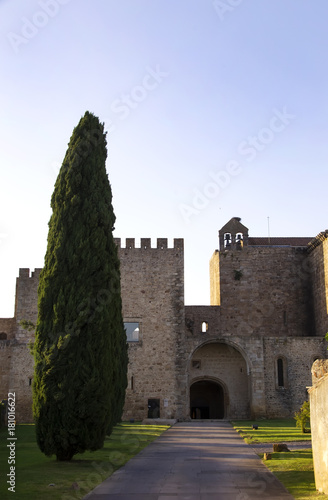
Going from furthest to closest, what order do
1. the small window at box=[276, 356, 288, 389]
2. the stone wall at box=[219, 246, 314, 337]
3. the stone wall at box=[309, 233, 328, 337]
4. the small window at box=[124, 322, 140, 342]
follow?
the stone wall at box=[219, 246, 314, 337], the stone wall at box=[309, 233, 328, 337], the small window at box=[124, 322, 140, 342], the small window at box=[276, 356, 288, 389]

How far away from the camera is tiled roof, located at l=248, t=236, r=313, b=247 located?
43.2m

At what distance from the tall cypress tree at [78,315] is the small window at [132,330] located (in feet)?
56.6

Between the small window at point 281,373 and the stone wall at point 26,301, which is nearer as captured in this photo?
the small window at point 281,373

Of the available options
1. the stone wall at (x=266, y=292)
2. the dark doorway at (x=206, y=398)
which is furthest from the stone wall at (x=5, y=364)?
the stone wall at (x=266, y=292)

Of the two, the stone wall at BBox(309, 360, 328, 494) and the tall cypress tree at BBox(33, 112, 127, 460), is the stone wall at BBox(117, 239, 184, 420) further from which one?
the stone wall at BBox(309, 360, 328, 494)

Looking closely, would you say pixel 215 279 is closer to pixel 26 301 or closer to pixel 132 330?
pixel 132 330

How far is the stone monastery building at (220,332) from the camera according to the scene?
3142 centimetres

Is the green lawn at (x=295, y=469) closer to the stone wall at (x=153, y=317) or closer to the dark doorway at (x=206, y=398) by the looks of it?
the stone wall at (x=153, y=317)

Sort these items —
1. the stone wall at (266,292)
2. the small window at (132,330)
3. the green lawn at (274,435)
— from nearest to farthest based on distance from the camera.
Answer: the green lawn at (274,435)
the small window at (132,330)
the stone wall at (266,292)

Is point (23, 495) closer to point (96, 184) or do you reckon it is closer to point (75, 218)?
point (75, 218)

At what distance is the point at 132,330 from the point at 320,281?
12.5 m

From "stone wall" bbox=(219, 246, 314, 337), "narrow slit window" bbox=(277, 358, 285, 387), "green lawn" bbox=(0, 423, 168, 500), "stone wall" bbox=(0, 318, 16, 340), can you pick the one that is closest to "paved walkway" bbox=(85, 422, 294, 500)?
"green lawn" bbox=(0, 423, 168, 500)

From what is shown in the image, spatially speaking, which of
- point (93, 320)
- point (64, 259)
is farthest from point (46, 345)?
point (64, 259)

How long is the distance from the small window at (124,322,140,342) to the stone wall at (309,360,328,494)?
23.0m
